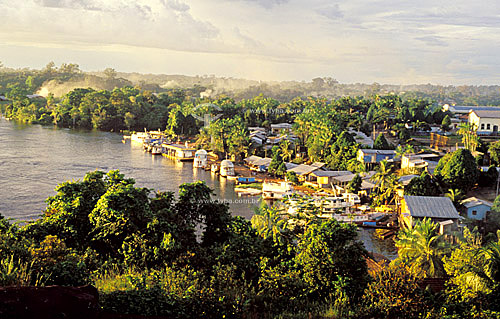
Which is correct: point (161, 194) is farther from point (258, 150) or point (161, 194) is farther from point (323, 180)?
point (258, 150)

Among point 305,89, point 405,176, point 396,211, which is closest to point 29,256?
point 396,211

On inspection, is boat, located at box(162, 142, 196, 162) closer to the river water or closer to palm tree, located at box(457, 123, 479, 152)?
the river water

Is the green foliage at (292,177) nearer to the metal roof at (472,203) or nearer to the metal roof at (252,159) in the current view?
the metal roof at (252,159)

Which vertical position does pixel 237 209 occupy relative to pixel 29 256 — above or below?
below

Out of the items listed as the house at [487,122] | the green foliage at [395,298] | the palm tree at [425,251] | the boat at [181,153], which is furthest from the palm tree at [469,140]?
the green foliage at [395,298]

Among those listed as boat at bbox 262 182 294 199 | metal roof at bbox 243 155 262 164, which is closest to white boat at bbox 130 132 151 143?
metal roof at bbox 243 155 262 164
